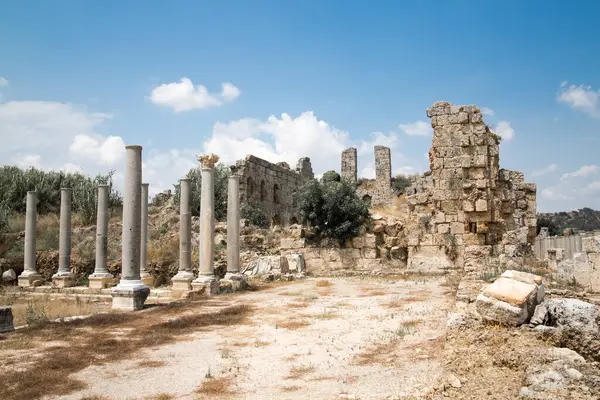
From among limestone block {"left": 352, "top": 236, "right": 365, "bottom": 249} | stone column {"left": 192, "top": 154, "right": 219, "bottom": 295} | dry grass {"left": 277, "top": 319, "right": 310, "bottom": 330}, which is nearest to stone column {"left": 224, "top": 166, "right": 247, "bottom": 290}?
stone column {"left": 192, "top": 154, "right": 219, "bottom": 295}

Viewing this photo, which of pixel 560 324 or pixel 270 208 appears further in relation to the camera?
pixel 270 208

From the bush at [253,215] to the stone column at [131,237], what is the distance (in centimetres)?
1321

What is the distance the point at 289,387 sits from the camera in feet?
16.8

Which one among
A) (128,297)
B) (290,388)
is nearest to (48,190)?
(128,297)

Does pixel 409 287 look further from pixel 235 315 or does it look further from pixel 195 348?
pixel 195 348

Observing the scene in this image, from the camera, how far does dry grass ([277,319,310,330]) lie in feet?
27.5

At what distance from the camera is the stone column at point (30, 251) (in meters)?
16.7

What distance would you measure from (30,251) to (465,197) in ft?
50.0

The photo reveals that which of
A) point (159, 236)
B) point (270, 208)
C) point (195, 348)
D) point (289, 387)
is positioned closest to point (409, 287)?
point (195, 348)

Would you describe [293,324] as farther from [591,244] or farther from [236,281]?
[236,281]

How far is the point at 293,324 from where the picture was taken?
8.63 meters

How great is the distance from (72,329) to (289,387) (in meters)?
5.29

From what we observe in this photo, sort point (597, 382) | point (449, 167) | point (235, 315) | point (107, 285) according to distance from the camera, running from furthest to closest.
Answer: point (449, 167) < point (107, 285) < point (235, 315) < point (597, 382)

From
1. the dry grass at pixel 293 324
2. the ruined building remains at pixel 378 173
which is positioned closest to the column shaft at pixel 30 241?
the dry grass at pixel 293 324
